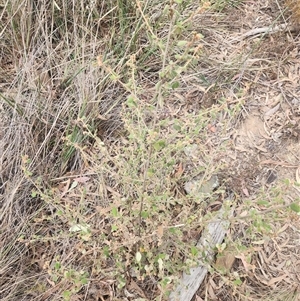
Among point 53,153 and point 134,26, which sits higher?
point 134,26

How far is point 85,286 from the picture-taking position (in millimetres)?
1860

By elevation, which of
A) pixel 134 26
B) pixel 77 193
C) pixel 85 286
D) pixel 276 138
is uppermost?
pixel 134 26

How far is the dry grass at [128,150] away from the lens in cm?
→ 173

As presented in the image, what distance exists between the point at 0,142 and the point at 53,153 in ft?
0.78

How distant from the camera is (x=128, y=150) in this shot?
1716 millimetres

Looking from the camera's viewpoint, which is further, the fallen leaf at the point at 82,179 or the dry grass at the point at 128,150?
the fallen leaf at the point at 82,179

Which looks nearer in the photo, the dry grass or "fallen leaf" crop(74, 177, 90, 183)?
the dry grass

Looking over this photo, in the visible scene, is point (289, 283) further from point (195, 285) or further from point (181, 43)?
point (181, 43)

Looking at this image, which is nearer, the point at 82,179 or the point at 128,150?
the point at 128,150

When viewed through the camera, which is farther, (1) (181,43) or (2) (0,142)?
(2) (0,142)

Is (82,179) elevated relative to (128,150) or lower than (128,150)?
lower

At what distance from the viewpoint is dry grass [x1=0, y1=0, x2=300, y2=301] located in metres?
1.73

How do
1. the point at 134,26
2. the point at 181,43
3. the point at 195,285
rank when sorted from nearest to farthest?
the point at 181,43
the point at 195,285
the point at 134,26

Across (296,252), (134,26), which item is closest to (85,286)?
(296,252)
